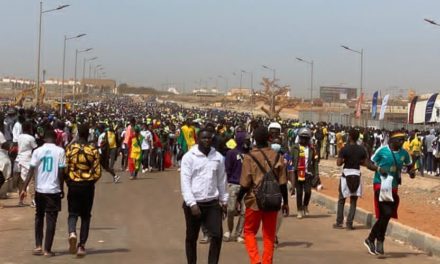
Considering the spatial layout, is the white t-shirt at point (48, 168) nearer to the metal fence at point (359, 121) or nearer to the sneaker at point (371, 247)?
the sneaker at point (371, 247)

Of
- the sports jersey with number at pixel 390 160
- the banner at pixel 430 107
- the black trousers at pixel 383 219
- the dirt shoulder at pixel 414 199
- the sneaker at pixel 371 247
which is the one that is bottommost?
the dirt shoulder at pixel 414 199

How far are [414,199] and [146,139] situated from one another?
808cm

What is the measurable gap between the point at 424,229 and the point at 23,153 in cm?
703

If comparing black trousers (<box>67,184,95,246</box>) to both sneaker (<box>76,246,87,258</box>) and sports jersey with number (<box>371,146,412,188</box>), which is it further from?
sports jersey with number (<box>371,146,412,188</box>)

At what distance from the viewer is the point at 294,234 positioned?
1075 cm

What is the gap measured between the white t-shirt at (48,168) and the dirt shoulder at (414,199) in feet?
18.7

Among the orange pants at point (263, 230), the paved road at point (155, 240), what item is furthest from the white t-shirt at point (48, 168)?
the orange pants at point (263, 230)

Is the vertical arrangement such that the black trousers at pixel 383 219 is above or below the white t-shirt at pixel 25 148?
below

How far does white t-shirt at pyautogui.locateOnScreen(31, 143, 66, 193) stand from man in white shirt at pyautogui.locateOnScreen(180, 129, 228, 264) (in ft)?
6.81

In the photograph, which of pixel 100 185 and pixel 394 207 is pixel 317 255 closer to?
pixel 394 207

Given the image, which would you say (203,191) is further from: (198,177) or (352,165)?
(352,165)

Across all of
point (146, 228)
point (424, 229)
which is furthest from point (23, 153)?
point (424, 229)

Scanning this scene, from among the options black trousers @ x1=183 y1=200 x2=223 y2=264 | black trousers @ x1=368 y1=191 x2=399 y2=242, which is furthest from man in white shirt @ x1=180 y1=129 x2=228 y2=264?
black trousers @ x1=368 y1=191 x2=399 y2=242

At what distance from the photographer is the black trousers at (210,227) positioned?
7020 millimetres
